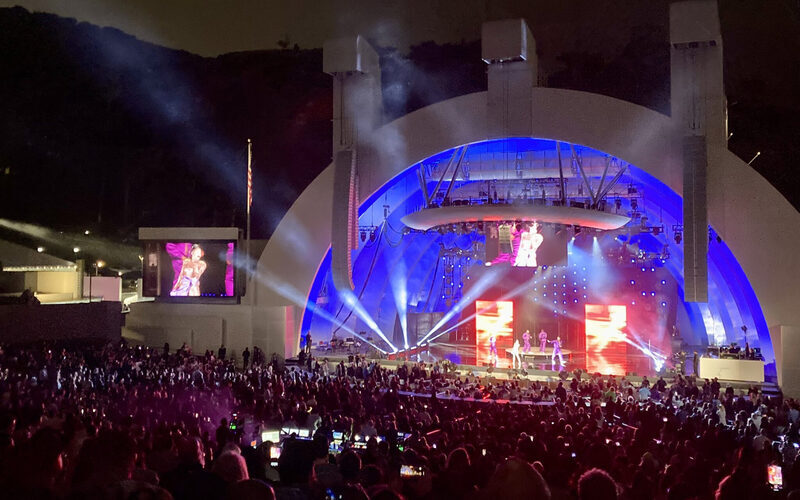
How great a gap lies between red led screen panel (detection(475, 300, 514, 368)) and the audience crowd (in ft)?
32.6

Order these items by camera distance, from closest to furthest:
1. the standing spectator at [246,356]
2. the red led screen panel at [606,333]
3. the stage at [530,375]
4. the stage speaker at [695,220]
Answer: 1. the stage at [530,375]
2. the stage speaker at [695,220]
3. the standing spectator at [246,356]
4. the red led screen panel at [606,333]

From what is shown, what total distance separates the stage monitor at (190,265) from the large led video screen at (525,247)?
39.0ft

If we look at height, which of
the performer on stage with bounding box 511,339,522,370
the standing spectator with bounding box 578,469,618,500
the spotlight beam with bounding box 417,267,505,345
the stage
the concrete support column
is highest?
the concrete support column

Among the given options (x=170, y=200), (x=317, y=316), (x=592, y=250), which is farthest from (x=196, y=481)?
(x=170, y=200)

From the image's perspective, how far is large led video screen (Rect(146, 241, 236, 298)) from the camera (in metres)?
28.8

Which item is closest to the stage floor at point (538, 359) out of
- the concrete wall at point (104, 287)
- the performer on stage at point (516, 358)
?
the performer on stage at point (516, 358)

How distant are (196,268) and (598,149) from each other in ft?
56.8

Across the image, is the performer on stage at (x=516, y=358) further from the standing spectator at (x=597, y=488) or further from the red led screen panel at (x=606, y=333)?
the standing spectator at (x=597, y=488)

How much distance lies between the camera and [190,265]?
29.3 m

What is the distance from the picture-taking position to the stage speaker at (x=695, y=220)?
22.0 metres

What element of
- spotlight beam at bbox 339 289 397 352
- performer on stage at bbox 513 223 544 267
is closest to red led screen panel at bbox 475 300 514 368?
performer on stage at bbox 513 223 544 267

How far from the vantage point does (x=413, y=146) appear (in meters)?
27.0

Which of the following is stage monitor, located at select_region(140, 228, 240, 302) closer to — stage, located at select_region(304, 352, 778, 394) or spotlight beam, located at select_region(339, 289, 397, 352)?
stage, located at select_region(304, 352, 778, 394)

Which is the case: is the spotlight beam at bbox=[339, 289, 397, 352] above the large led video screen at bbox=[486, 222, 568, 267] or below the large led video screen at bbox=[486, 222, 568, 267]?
below
